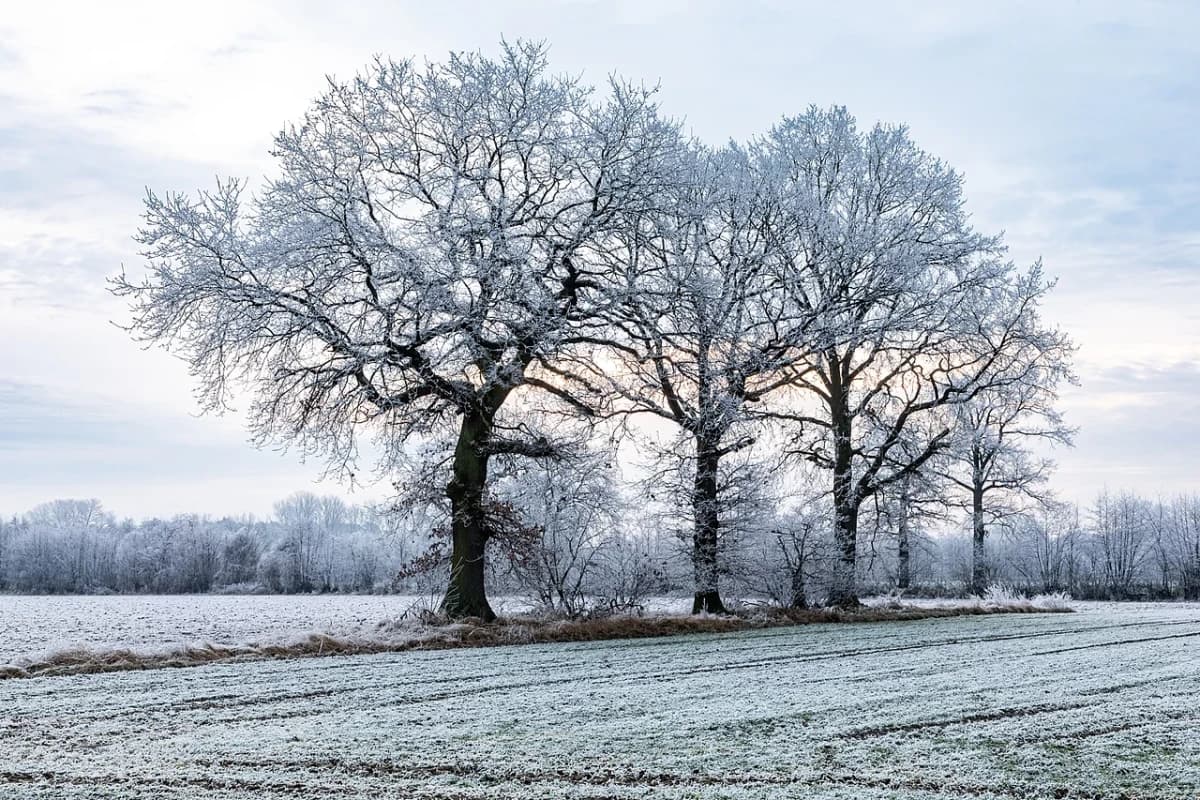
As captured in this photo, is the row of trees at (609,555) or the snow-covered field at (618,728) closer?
the snow-covered field at (618,728)

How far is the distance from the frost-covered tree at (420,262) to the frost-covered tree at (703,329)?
1.36 m

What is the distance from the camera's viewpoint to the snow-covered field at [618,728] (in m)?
7.26

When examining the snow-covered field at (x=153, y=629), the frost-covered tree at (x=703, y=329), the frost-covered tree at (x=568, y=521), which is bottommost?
the snow-covered field at (x=153, y=629)

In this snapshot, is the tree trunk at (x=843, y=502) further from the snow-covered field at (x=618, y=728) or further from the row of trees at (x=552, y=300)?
the snow-covered field at (x=618, y=728)

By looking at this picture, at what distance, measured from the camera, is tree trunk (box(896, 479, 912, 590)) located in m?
29.1

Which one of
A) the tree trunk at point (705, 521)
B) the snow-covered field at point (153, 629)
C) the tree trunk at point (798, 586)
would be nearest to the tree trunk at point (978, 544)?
the tree trunk at point (798, 586)

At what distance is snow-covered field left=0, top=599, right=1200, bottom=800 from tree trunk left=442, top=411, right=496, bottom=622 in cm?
448

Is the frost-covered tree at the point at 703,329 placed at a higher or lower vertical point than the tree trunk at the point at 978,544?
higher

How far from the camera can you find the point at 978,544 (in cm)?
3850

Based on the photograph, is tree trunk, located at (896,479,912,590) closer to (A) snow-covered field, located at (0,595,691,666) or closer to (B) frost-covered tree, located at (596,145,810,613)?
(B) frost-covered tree, located at (596,145,810,613)

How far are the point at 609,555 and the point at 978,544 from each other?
21.2 metres

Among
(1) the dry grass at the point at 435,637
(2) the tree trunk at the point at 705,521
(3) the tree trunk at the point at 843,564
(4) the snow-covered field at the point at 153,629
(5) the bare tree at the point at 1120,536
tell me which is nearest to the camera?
(1) the dry grass at the point at 435,637

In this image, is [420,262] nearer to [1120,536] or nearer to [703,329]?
[703,329]

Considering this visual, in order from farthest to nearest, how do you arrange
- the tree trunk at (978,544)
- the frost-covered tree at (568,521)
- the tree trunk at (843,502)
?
the tree trunk at (978,544), the tree trunk at (843,502), the frost-covered tree at (568,521)
